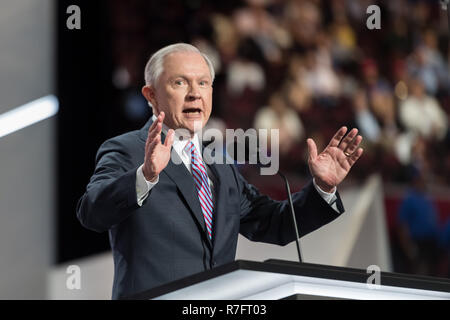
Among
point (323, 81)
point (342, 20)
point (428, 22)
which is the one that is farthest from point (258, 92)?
point (428, 22)

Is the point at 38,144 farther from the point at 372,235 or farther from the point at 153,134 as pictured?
the point at 153,134

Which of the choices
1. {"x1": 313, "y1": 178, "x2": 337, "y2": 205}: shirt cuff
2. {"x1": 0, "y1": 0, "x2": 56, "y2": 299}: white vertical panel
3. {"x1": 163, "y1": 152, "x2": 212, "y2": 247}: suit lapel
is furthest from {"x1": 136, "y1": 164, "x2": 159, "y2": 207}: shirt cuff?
{"x1": 0, "y1": 0, "x2": 56, "y2": 299}: white vertical panel

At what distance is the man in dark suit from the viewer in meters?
1.54

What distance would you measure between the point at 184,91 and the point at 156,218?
0.29 m

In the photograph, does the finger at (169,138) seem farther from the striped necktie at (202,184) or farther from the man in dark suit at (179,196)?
the striped necktie at (202,184)

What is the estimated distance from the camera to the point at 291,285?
4.74 ft

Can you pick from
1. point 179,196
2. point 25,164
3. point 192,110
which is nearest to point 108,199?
point 179,196

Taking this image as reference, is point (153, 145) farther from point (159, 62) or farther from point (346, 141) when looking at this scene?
point (346, 141)

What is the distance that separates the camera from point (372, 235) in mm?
4156

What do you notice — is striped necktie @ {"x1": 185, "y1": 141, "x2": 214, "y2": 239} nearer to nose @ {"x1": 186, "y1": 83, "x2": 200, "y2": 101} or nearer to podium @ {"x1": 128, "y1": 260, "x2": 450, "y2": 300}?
nose @ {"x1": 186, "y1": 83, "x2": 200, "y2": 101}

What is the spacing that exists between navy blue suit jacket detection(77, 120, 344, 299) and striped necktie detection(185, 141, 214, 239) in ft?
0.05

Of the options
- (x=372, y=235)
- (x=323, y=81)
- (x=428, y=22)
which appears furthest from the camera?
(x=428, y=22)

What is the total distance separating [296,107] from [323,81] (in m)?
0.38

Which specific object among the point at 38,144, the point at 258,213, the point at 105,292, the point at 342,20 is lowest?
the point at 105,292
